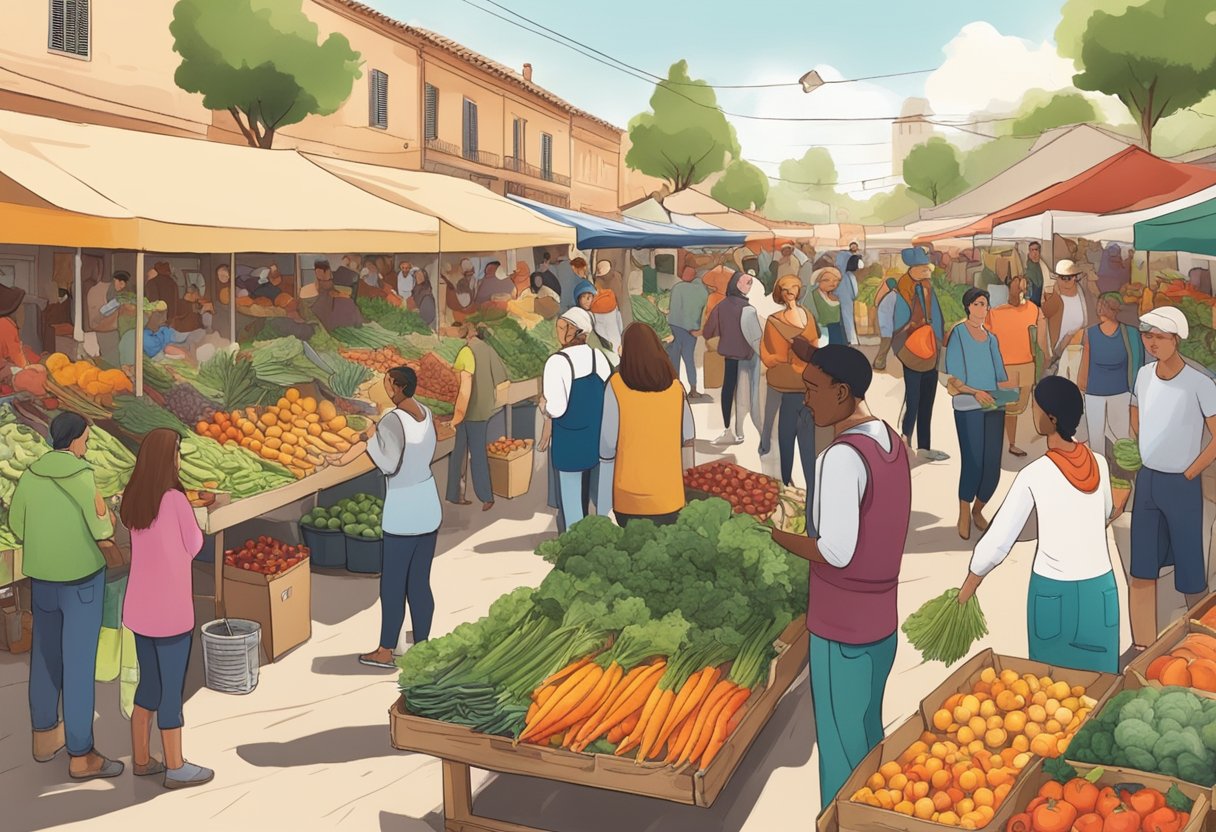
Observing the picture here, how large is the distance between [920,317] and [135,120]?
1695 cm

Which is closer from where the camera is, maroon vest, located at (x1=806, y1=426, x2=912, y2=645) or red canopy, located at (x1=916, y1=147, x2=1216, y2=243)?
maroon vest, located at (x1=806, y1=426, x2=912, y2=645)

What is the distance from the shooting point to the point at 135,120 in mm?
22766

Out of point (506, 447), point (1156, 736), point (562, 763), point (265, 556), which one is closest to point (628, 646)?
point (562, 763)

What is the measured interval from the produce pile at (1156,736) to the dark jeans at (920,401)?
8.06m

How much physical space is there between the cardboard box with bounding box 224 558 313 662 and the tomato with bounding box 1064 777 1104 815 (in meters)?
4.53

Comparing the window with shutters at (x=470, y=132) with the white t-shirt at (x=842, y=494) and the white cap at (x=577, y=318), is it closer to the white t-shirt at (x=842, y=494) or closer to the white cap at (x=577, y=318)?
the white cap at (x=577, y=318)

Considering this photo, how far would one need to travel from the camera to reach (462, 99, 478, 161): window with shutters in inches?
1499

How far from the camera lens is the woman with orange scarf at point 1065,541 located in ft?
14.7

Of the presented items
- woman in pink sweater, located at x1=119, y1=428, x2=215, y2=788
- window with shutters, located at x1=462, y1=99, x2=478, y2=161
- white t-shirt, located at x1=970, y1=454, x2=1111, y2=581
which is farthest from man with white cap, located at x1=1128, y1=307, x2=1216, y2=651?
window with shutters, located at x1=462, y1=99, x2=478, y2=161

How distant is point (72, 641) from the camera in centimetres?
534

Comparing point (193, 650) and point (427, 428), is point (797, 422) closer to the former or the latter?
point (427, 428)

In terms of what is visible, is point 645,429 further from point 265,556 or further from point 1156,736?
point 1156,736

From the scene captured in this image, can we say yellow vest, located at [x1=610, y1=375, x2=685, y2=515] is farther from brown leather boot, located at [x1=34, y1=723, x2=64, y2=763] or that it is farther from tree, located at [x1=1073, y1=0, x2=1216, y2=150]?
tree, located at [x1=1073, y1=0, x2=1216, y2=150]

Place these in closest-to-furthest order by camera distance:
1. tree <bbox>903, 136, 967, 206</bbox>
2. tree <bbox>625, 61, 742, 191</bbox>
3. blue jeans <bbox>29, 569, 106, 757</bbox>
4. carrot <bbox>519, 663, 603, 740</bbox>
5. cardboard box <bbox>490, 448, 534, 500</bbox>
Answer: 1. carrot <bbox>519, 663, 603, 740</bbox>
2. blue jeans <bbox>29, 569, 106, 757</bbox>
3. cardboard box <bbox>490, 448, 534, 500</bbox>
4. tree <bbox>625, 61, 742, 191</bbox>
5. tree <bbox>903, 136, 967, 206</bbox>
